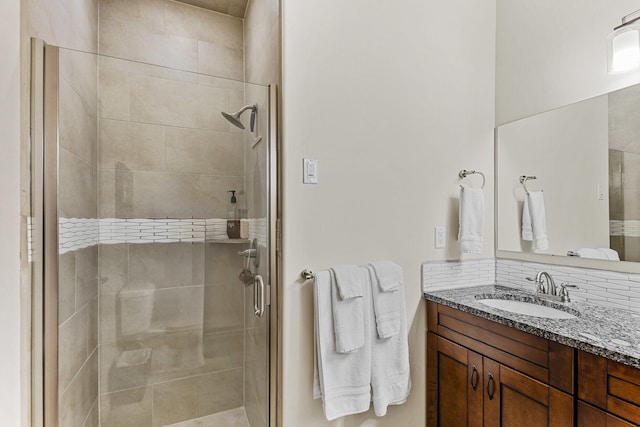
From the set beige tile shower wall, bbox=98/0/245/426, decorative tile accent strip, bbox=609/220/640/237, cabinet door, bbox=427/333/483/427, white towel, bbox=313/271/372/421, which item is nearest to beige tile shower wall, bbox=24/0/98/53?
beige tile shower wall, bbox=98/0/245/426

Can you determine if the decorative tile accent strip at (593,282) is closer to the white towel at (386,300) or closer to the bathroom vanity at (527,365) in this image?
the bathroom vanity at (527,365)

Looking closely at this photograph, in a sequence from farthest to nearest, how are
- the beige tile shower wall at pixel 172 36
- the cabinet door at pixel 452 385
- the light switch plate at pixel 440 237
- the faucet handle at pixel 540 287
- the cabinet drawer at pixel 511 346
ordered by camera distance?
1. the beige tile shower wall at pixel 172 36
2. the light switch plate at pixel 440 237
3. the faucet handle at pixel 540 287
4. the cabinet door at pixel 452 385
5. the cabinet drawer at pixel 511 346

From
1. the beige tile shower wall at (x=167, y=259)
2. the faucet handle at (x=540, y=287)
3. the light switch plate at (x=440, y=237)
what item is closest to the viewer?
A: the beige tile shower wall at (x=167, y=259)

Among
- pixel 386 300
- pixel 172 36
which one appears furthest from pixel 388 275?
pixel 172 36

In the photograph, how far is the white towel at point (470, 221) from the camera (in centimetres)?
175

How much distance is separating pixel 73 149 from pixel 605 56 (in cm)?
239

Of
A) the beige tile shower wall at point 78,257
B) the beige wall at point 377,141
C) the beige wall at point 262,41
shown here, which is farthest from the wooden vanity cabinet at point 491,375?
the beige tile shower wall at point 78,257

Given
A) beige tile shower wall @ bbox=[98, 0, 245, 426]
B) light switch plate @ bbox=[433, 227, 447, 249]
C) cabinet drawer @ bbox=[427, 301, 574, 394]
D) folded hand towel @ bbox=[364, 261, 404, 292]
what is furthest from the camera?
light switch plate @ bbox=[433, 227, 447, 249]

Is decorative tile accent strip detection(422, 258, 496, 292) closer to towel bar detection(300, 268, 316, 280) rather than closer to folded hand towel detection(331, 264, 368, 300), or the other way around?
folded hand towel detection(331, 264, 368, 300)

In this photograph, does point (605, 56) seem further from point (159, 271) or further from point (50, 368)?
point (50, 368)

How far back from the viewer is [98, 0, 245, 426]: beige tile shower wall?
1322 mm

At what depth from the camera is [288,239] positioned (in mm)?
1435

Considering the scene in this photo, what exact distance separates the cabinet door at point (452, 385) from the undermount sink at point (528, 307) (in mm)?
327

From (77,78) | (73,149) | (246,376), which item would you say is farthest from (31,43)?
(246,376)
